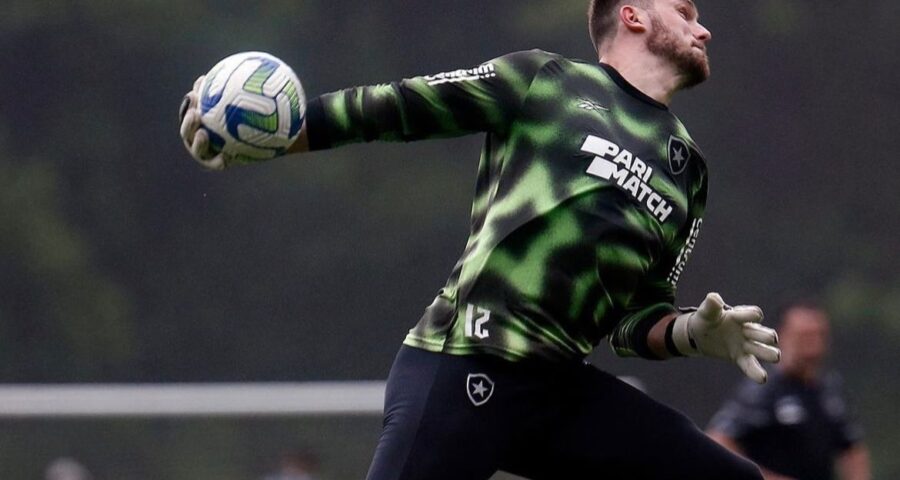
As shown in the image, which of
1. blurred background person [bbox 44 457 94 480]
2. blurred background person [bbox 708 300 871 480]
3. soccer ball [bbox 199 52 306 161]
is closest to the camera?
soccer ball [bbox 199 52 306 161]

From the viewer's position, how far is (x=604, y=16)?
4238mm

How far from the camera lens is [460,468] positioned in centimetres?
366

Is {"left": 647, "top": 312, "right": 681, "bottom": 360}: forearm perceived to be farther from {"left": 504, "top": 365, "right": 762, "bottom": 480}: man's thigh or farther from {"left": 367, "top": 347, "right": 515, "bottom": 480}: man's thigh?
{"left": 367, "top": 347, "right": 515, "bottom": 480}: man's thigh

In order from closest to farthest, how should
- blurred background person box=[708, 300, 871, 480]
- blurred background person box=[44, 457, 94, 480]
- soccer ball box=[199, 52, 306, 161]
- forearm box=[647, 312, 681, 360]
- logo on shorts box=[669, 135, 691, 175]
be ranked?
soccer ball box=[199, 52, 306, 161], logo on shorts box=[669, 135, 691, 175], forearm box=[647, 312, 681, 360], blurred background person box=[708, 300, 871, 480], blurred background person box=[44, 457, 94, 480]

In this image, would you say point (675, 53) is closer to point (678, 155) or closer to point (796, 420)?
point (678, 155)

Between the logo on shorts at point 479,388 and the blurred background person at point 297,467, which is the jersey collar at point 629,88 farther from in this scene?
the blurred background person at point 297,467

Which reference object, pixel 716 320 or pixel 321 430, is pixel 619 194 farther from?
pixel 321 430

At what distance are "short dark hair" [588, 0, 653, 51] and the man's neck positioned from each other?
5.2 inches

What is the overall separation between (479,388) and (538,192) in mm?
→ 480

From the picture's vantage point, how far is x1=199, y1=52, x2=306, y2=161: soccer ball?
352 cm

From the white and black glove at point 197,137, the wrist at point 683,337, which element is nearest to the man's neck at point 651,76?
the wrist at point 683,337

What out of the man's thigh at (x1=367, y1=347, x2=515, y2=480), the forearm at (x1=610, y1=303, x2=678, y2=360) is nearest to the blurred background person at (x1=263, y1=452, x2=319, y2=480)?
the forearm at (x1=610, y1=303, x2=678, y2=360)

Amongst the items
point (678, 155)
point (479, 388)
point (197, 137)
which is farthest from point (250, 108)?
point (678, 155)

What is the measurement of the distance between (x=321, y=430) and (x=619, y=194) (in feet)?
12.1
